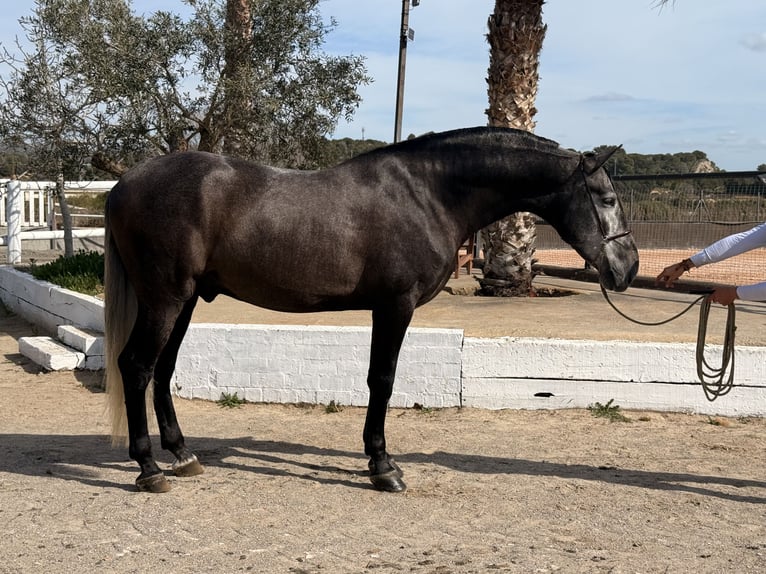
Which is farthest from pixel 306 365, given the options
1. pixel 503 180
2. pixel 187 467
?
pixel 503 180

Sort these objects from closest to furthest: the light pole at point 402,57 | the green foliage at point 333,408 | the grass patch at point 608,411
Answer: the grass patch at point 608,411
the green foliage at point 333,408
the light pole at point 402,57

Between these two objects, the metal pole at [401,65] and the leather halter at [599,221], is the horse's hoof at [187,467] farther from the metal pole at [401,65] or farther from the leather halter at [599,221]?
the metal pole at [401,65]

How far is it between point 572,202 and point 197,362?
3.60 m

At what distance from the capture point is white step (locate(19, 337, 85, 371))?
7562 mm

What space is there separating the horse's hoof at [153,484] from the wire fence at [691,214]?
925 cm

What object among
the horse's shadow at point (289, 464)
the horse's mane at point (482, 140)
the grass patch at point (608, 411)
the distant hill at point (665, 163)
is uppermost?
the distant hill at point (665, 163)

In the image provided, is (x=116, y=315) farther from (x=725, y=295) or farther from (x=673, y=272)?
(x=725, y=295)

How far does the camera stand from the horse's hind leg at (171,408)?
4.78 meters

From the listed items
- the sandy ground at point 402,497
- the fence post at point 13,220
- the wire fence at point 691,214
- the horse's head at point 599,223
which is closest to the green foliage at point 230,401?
the sandy ground at point 402,497

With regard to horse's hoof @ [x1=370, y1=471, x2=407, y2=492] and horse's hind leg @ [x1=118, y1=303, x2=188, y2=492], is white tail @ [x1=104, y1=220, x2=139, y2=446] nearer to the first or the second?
horse's hind leg @ [x1=118, y1=303, x2=188, y2=492]

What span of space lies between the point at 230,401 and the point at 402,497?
104 inches

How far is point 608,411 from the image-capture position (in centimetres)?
633

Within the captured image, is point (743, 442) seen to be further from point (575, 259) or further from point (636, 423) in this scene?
point (575, 259)

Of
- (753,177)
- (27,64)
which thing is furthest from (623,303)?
(27,64)
